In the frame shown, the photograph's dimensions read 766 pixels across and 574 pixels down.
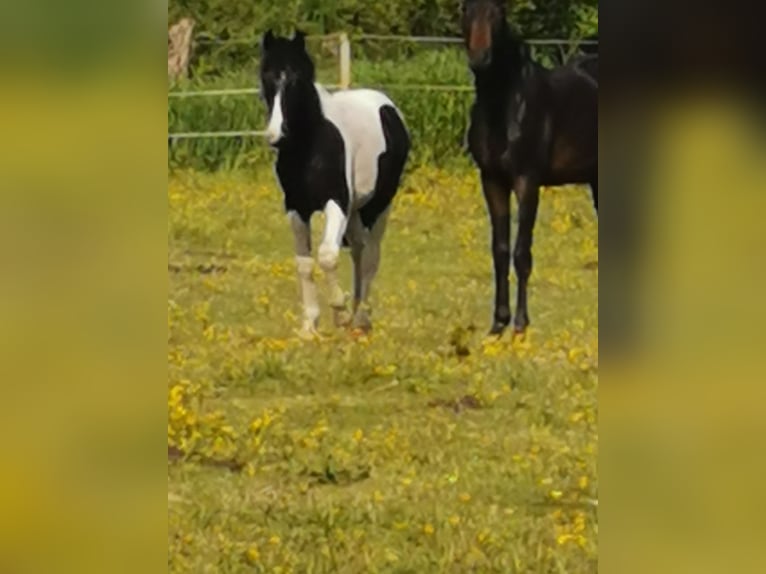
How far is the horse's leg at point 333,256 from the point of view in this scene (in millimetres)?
2615

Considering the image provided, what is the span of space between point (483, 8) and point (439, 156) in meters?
0.31

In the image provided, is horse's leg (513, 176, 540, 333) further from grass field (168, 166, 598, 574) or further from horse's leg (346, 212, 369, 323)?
horse's leg (346, 212, 369, 323)

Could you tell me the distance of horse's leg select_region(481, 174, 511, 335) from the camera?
99.9 inches

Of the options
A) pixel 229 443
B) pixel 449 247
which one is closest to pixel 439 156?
pixel 449 247

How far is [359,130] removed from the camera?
8.78 ft

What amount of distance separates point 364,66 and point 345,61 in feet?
0.13

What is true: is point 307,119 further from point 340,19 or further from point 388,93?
point 340,19

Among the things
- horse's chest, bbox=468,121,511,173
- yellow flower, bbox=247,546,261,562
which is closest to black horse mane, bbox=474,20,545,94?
horse's chest, bbox=468,121,511,173
